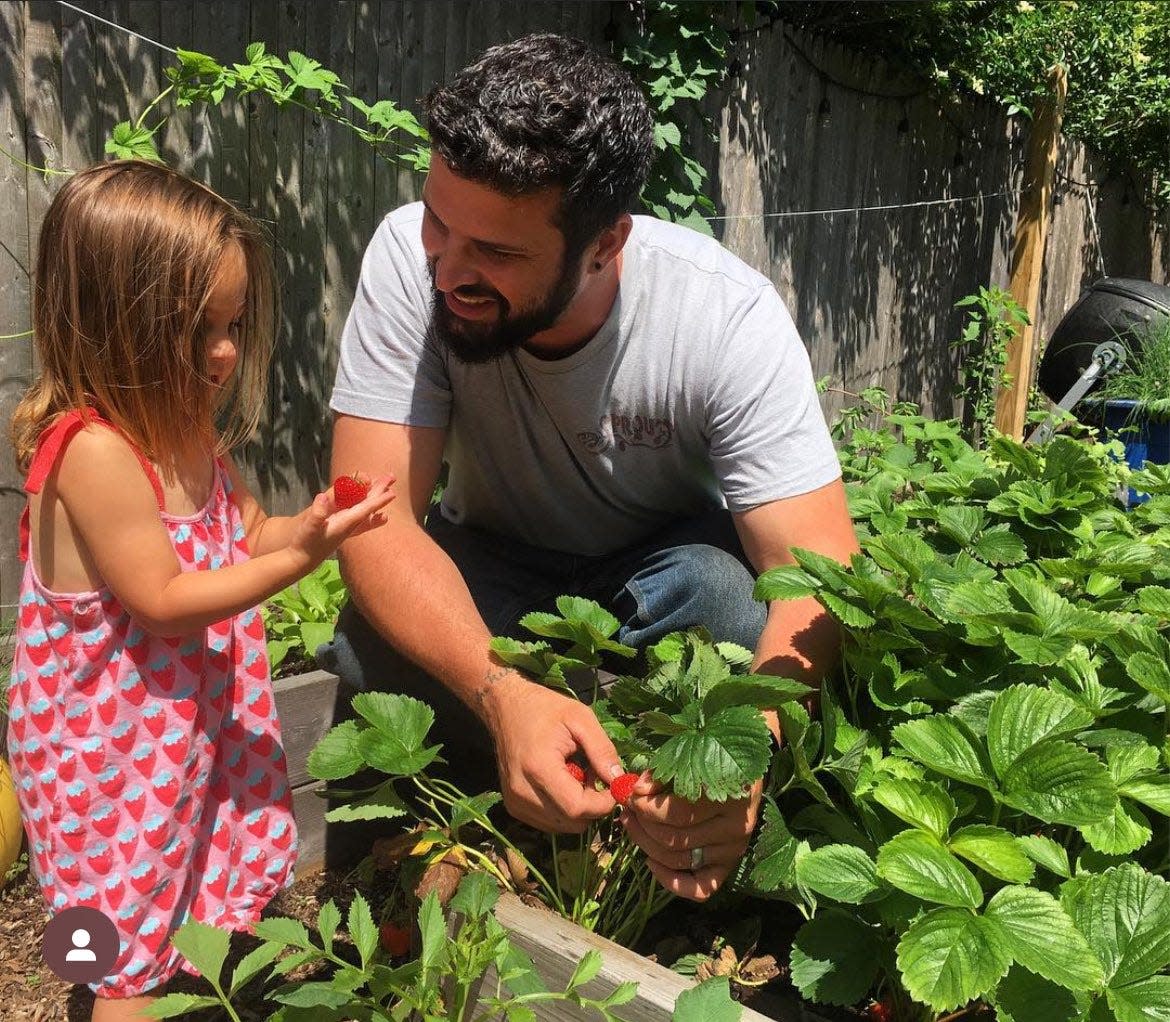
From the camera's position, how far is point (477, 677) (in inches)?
66.5

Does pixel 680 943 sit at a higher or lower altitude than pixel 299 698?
lower

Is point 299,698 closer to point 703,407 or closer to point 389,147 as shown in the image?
point 703,407

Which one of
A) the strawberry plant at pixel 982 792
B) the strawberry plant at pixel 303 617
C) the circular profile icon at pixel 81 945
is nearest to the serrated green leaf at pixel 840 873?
the strawberry plant at pixel 982 792

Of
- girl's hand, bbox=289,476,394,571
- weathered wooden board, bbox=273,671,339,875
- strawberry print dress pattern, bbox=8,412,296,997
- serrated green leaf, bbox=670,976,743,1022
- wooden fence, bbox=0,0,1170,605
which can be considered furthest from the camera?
wooden fence, bbox=0,0,1170,605

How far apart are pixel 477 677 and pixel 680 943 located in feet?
1.64

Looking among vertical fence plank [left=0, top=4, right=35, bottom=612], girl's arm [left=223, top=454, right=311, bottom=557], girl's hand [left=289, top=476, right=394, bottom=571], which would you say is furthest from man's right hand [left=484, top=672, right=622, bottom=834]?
vertical fence plank [left=0, top=4, right=35, bottom=612]

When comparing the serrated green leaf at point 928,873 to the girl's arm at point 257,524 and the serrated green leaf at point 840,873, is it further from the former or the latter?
the girl's arm at point 257,524

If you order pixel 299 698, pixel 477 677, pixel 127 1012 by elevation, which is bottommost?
pixel 127 1012

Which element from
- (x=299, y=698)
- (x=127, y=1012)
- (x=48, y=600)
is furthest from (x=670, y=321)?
(x=127, y=1012)

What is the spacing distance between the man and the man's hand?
0.44 ft

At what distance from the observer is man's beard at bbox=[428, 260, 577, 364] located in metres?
1.92

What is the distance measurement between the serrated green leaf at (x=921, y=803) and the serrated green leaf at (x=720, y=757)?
0.45 ft

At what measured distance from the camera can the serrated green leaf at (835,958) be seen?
1319 mm

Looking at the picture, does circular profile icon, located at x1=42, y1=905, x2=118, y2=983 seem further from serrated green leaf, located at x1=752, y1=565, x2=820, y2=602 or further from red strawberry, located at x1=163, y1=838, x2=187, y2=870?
serrated green leaf, located at x1=752, y1=565, x2=820, y2=602
